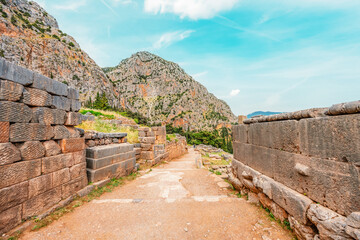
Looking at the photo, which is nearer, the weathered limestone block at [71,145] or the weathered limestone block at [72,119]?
the weathered limestone block at [71,145]

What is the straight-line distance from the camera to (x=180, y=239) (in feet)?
9.27

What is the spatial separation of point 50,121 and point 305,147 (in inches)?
210

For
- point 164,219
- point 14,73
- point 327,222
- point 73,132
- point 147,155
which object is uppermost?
point 14,73

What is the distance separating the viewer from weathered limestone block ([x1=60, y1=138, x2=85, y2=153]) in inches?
→ 164

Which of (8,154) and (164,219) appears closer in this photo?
(8,154)

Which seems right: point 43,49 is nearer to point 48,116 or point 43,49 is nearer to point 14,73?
point 48,116

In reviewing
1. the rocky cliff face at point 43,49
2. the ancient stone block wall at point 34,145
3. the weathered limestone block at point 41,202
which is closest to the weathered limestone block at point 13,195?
the ancient stone block wall at point 34,145

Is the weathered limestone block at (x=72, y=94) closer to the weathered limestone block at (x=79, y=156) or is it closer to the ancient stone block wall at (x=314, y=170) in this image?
the weathered limestone block at (x=79, y=156)

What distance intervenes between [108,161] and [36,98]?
308cm

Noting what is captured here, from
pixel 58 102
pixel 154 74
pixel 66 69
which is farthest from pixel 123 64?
pixel 58 102

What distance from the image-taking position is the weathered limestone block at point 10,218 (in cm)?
279

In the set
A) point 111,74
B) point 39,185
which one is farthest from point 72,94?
point 111,74

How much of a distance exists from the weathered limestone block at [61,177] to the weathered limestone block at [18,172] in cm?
42

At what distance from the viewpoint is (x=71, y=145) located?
Answer: 4.38 m
